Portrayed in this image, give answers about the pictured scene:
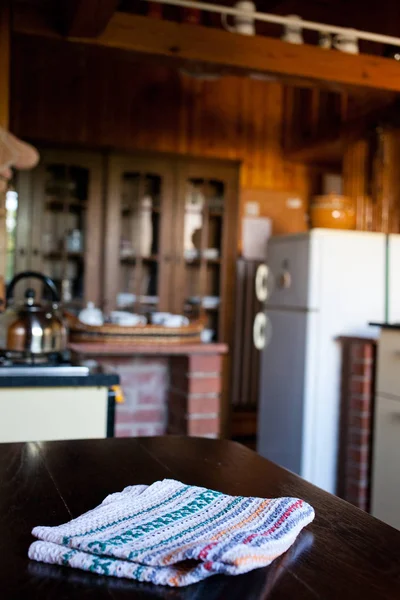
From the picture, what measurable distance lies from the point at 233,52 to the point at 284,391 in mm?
1727

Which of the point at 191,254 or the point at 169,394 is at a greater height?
the point at 191,254

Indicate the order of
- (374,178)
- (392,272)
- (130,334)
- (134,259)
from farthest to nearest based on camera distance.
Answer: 1. (374,178)
2. (134,259)
3. (392,272)
4. (130,334)

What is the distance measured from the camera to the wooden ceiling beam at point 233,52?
123 inches

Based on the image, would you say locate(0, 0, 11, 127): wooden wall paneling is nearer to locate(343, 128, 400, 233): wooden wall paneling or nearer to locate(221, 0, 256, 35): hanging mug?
locate(221, 0, 256, 35): hanging mug

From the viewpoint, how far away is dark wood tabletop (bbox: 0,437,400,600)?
63 centimetres

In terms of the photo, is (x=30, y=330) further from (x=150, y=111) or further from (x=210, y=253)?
(x=150, y=111)

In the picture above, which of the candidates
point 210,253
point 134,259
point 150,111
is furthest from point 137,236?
point 150,111

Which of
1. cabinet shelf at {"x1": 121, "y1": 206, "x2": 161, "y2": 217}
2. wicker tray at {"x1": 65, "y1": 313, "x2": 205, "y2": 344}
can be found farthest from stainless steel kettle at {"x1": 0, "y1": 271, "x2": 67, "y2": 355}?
cabinet shelf at {"x1": 121, "y1": 206, "x2": 161, "y2": 217}

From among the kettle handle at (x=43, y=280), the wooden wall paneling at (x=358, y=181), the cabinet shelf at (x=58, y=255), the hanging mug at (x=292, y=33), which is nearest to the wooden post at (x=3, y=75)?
the kettle handle at (x=43, y=280)

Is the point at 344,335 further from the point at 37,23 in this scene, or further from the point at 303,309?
the point at 37,23

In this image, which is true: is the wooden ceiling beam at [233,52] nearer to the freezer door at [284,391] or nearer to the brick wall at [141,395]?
the freezer door at [284,391]

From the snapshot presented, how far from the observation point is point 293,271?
368 centimetres

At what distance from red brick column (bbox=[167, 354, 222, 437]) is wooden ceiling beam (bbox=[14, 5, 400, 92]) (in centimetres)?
144

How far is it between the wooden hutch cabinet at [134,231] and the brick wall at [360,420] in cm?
207
